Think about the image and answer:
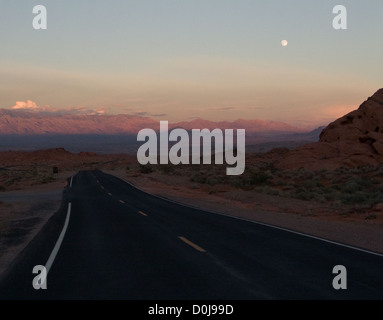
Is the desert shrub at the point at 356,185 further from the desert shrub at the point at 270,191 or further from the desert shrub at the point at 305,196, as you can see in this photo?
the desert shrub at the point at 270,191

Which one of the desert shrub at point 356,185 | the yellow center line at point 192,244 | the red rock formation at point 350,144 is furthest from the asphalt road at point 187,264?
the red rock formation at point 350,144

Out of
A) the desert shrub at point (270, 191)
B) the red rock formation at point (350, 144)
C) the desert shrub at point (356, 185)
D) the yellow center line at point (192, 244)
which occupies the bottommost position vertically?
the desert shrub at point (270, 191)

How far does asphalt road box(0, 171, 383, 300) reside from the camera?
769 centimetres

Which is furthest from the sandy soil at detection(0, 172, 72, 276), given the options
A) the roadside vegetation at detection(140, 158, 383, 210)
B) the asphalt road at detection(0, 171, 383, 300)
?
the roadside vegetation at detection(140, 158, 383, 210)

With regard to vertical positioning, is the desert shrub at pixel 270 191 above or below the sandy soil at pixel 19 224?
below

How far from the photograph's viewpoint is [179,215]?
20.4 m

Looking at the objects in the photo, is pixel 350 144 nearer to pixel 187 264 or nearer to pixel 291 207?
pixel 291 207

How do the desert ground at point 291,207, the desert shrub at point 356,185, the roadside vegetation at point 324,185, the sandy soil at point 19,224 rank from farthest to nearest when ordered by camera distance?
the desert shrub at point 356,185, the roadside vegetation at point 324,185, the desert ground at point 291,207, the sandy soil at point 19,224

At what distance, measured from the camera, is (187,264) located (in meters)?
9.95

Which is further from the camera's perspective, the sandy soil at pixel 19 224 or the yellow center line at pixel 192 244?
the sandy soil at pixel 19 224

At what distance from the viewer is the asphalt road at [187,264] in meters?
7.69

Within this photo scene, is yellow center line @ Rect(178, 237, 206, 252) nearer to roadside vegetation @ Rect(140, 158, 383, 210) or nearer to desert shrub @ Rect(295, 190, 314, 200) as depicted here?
roadside vegetation @ Rect(140, 158, 383, 210)

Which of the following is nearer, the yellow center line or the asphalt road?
the asphalt road

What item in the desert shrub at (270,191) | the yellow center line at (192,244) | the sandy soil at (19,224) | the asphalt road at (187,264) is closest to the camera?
the asphalt road at (187,264)
